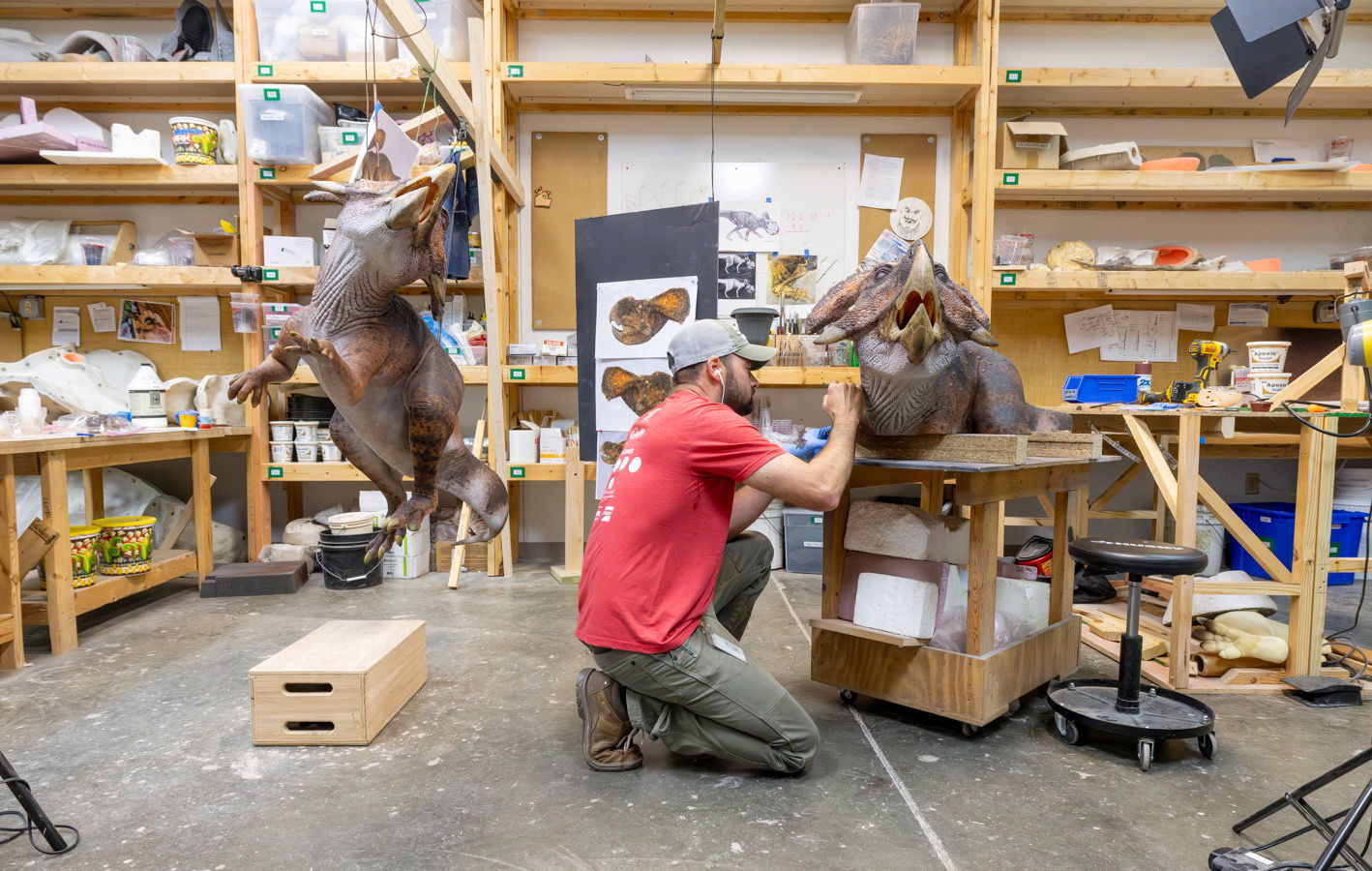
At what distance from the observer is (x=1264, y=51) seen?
1817mm

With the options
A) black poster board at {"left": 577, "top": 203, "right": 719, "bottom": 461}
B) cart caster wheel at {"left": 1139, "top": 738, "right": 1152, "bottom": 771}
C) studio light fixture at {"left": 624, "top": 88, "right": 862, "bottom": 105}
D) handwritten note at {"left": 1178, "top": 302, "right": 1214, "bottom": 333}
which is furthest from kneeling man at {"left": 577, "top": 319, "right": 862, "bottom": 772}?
handwritten note at {"left": 1178, "top": 302, "right": 1214, "bottom": 333}

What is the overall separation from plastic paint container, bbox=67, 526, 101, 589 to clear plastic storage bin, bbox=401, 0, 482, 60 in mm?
2962

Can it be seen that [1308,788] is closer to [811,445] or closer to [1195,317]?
[811,445]

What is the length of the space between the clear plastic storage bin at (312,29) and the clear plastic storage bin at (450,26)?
12.4 inches

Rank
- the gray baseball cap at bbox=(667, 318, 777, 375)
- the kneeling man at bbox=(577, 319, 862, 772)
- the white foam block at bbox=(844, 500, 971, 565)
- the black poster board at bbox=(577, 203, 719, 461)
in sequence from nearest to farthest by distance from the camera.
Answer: the kneeling man at bbox=(577, 319, 862, 772)
the gray baseball cap at bbox=(667, 318, 777, 375)
the white foam block at bbox=(844, 500, 971, 565)
the black poster board at bbox=(577, 203, 719, 461)

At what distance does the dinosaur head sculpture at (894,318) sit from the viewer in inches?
76.1

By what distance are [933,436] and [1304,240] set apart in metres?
4.44

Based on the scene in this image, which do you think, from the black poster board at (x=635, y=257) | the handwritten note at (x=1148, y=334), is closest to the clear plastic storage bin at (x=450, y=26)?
the black poster board at (x=635, y=257)

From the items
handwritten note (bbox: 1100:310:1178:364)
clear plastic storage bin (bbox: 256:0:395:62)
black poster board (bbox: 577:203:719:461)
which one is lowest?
handwritten note (bbox: 1100:310:1178:364)

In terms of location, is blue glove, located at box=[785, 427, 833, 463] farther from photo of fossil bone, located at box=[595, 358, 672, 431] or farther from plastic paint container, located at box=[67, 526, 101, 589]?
plastic paint container, located at box=[67, 526, 101, 589]

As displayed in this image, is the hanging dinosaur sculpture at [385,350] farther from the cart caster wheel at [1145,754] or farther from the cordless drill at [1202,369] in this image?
the cordless drill at [1202,369]

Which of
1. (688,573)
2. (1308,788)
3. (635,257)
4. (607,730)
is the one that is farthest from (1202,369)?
(607,730)

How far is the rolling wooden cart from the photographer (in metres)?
2.27

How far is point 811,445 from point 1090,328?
10.2ft
